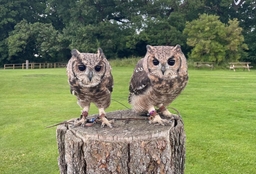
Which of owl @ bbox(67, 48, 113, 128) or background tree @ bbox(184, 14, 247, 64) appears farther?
background tree @ bbox(184, 14, 247, 64)

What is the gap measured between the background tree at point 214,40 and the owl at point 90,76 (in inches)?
846

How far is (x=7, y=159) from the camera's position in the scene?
3926 mm

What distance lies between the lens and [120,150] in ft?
5.51

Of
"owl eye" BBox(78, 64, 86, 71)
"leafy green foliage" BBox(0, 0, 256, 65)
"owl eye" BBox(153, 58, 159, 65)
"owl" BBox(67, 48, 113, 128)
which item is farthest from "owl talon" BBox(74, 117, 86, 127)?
"leafy green foliage" BBox(0, 0, 256, 65)

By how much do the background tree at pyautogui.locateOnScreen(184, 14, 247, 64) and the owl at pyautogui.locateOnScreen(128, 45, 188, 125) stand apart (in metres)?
21.2

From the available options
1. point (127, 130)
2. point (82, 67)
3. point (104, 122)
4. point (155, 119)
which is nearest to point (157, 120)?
point (155, 119)

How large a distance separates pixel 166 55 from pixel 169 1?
27.7 m

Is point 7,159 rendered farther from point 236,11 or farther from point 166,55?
point 236,11

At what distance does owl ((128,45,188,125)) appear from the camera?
1931 mm

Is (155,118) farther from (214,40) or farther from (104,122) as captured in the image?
(214,40)

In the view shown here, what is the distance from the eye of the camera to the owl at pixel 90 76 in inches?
72.7

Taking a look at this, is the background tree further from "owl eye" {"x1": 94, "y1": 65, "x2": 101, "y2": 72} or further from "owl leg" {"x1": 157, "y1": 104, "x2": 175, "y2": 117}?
"owl eye" {"x1": 94, "y1": 65, "x2": 101, "y2": 72}

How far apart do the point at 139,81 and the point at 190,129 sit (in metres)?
3.10

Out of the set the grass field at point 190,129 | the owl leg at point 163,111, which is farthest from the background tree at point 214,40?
the owl leg at point 163,111
